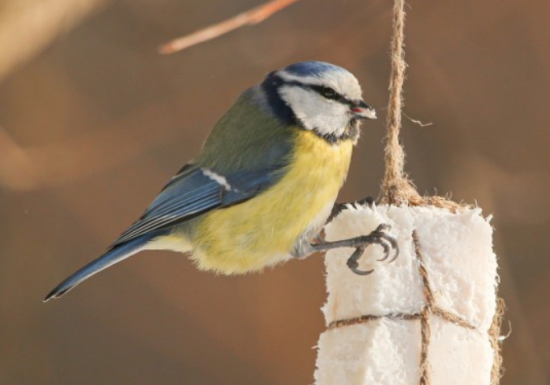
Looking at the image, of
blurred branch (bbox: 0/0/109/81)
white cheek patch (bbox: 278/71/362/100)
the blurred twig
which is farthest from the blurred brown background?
white cheek patch (bbox: 278/71/362/100)

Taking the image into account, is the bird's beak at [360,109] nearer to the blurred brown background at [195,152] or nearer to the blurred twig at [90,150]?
the blurred brown background at [195,152]

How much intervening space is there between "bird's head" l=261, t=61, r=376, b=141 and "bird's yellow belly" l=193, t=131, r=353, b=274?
0.02 metres

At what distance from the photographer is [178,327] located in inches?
97.4

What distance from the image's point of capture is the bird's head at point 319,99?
1.28m

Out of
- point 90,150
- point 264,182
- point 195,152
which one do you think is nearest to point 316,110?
point 264,182

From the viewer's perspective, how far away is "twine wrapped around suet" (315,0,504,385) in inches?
43.9

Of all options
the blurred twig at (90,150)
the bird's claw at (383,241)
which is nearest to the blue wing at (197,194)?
the bird's claw at (383,241)

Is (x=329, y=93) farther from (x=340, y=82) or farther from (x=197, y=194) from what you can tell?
(x=197, y=194)

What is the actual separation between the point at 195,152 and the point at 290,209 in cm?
117

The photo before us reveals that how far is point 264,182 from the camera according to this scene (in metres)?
1.37

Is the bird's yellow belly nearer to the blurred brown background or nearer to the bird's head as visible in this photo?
the bird's head

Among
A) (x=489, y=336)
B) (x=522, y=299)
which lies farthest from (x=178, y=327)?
(x=489, y=336)

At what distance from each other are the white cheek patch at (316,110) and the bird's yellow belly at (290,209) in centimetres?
2

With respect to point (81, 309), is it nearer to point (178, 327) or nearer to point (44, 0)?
point (178, 327)
